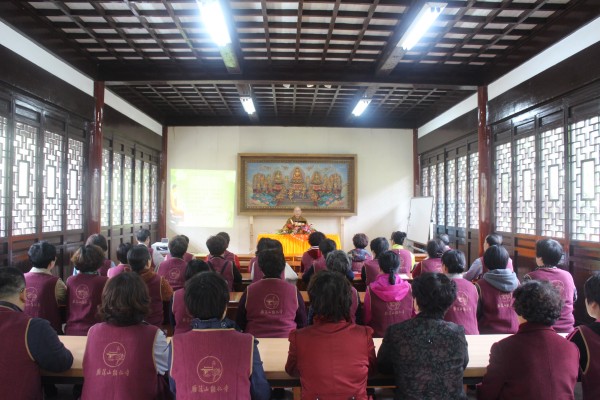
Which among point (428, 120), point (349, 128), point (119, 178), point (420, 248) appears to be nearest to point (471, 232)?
point (420, 248)

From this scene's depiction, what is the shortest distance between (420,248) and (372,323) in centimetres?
627

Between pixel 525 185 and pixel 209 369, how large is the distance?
505cm

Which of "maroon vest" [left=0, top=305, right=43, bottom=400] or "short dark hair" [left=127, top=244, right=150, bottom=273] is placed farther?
"short dark hair" [left=127, top=244, right=150, bottom=273]

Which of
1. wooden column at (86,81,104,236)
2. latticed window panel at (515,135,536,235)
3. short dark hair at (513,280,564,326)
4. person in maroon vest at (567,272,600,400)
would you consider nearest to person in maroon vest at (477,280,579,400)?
short dark hair at (513,280,564,326)

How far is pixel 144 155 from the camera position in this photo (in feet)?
27.7

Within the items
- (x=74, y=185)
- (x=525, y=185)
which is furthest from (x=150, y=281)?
Result: (x=525, y=185)

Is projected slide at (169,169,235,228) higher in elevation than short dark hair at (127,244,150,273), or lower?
higher

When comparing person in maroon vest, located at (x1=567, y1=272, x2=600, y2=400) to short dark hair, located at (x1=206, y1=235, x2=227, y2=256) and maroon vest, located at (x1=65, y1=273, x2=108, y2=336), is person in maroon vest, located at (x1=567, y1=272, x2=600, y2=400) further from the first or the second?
short dark hair, located at (x1=206, y1=235, x2=227, y2=256)

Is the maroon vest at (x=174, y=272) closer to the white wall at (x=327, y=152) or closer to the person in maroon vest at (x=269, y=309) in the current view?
the person in maroon vest at (x=269, y=309)

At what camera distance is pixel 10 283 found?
1.92 meters

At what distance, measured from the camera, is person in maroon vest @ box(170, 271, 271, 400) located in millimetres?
1644

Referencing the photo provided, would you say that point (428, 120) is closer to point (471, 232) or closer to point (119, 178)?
point (471, 232)

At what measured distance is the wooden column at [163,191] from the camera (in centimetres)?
929

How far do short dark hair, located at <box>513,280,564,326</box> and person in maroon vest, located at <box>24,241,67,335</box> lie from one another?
8.87ft
